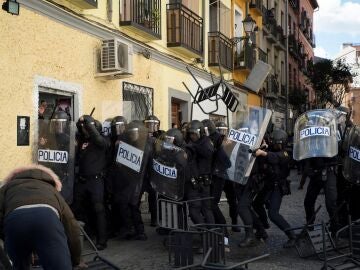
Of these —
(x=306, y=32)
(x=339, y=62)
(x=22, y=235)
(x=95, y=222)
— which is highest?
(x=306, y=32)

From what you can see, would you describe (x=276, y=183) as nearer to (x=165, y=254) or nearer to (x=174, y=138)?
(x=174, y=138)

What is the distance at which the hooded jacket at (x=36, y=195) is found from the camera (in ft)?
12.4

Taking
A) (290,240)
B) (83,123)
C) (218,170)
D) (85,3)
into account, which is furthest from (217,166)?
(85,3)

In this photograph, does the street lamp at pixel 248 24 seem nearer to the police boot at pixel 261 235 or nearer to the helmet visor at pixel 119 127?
the helmet visor at pixel 119 127

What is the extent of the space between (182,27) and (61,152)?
6.98 m

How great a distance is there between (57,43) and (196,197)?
11.0 ft

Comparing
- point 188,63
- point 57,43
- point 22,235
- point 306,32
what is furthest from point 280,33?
point 22,235

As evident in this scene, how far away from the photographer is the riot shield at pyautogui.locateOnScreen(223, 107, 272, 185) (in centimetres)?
720

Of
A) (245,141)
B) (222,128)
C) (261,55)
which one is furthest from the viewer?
(261,55)

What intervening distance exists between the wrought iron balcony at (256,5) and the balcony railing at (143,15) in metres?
9.48

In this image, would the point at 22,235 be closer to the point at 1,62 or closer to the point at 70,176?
the point at 70,176

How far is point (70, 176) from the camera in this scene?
7.01m

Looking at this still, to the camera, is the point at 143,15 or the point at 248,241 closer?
the point at 248,241

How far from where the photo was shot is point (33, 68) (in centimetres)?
791
